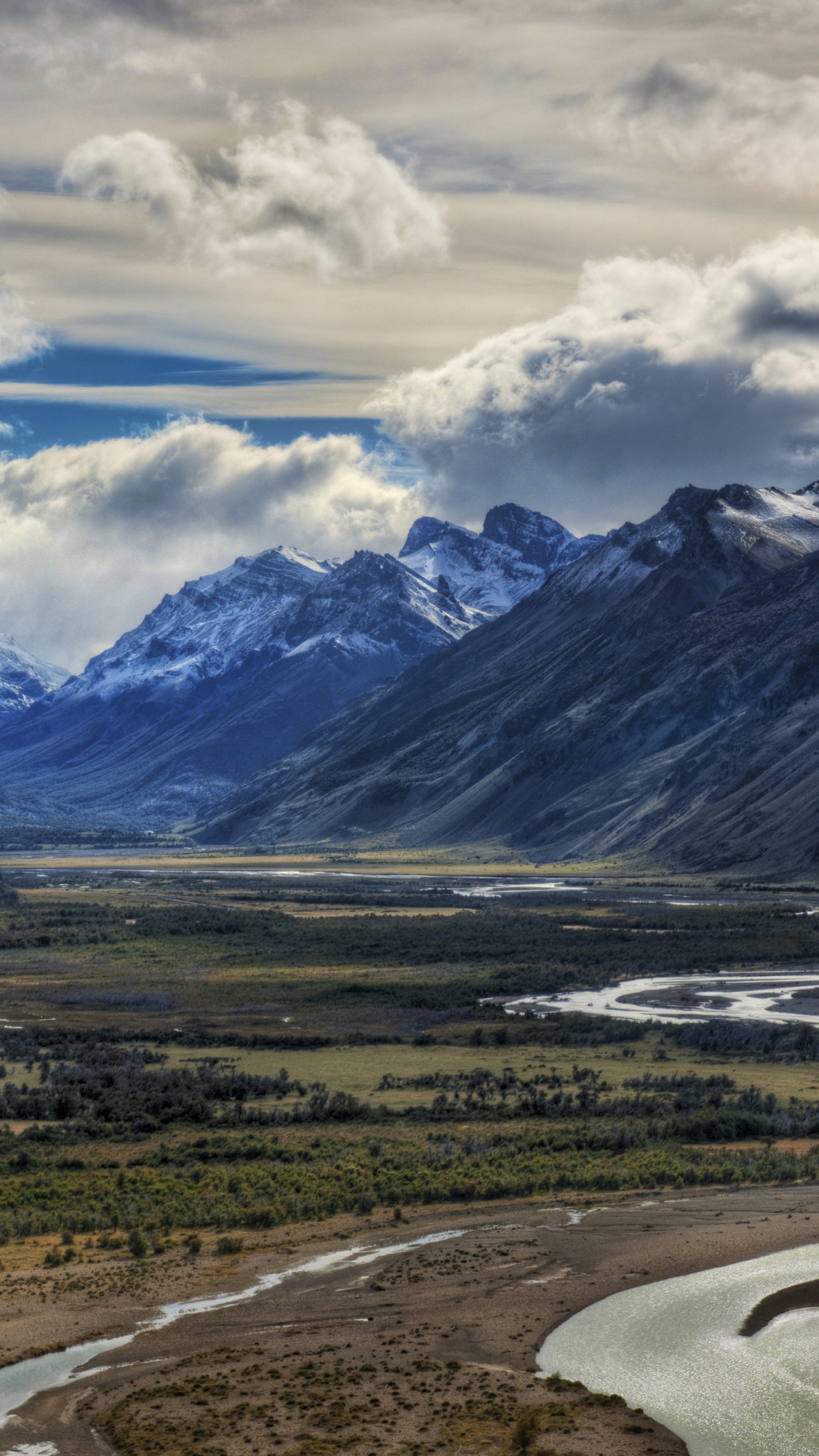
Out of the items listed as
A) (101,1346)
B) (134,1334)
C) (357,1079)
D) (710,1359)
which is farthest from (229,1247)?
(357,1079)

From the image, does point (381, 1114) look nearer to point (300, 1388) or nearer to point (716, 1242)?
point (716, 1242)

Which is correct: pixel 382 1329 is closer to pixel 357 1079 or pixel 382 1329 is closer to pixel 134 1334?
pixel 134 1334

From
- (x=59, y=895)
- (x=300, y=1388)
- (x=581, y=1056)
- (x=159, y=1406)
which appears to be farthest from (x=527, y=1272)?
(x=59, y=895)

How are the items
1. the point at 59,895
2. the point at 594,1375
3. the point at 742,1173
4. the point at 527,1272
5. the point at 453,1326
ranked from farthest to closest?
the point at 59,895 → the point at 742,1173 → the point at 527,1272 → the point at 453,1326 → the point at 594,1375

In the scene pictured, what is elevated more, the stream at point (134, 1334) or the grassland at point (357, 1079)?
the stream at point (134, 1334)

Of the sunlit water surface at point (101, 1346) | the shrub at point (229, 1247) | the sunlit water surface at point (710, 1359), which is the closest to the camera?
the sunlit water surface at point (710, 1359)

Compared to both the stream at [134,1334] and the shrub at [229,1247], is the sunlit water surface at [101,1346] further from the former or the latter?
the shrub at [229,1247]

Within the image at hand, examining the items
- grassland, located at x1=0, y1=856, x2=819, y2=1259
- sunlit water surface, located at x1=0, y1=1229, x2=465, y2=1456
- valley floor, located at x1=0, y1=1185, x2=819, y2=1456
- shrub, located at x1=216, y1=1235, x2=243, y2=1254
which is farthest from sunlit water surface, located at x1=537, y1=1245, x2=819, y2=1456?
grassland, located at x1=0, y1=856, x2=819, y2=1259

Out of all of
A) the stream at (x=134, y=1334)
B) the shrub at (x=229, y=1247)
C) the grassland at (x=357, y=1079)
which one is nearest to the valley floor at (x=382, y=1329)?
the stream at (x=134, y=1334)

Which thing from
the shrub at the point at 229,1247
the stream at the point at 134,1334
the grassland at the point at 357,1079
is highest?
the stream at the point at 134,1334
